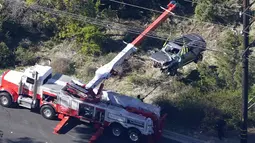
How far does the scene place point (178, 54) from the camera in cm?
2717

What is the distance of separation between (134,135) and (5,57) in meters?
10.2

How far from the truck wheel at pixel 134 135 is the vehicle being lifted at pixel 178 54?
536 cm

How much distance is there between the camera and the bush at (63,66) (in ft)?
91.8

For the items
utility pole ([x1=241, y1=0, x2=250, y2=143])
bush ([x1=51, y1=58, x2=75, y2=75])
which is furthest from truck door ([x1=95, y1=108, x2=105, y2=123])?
utility pole ([x1=241, y1=0, x2=250, y2=143])

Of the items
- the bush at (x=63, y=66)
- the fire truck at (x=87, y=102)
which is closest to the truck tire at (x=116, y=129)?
the fire truck at (x=87, y=102)

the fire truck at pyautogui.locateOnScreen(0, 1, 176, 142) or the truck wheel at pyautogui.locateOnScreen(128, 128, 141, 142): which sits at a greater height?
the fire truck at pyautogui.locateOnScreen(0, 1, 176, 142)

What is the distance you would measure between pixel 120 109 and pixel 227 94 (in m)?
5.45

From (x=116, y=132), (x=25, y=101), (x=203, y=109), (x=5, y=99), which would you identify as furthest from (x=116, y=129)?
(x=5, y=99)

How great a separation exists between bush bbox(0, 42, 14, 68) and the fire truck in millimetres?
4447

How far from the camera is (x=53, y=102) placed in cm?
2361

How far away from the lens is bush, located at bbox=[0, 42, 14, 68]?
94.6 ft

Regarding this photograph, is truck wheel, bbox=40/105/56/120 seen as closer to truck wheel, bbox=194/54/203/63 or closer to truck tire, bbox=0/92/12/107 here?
truck tire, bbox=0/92/12/107

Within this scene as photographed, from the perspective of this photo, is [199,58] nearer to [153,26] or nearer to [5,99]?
[153,26]

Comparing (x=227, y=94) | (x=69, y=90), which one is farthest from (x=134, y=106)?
(x=227, y=94)
